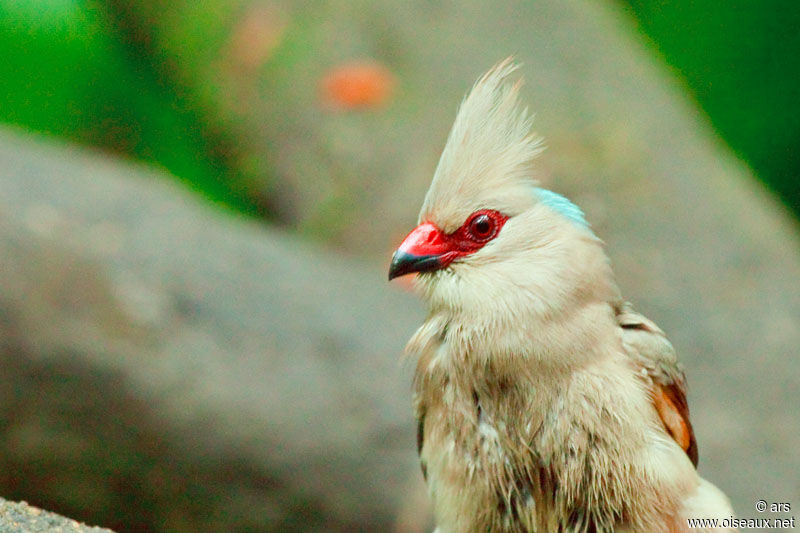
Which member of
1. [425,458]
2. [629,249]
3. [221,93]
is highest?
[221,93]

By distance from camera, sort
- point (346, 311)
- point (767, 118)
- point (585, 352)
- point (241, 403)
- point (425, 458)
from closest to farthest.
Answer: point (585, 352) < point (425, 458) < point (241, 403) < point (346, 311) < point (767, 118)

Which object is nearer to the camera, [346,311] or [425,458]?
[425,458]

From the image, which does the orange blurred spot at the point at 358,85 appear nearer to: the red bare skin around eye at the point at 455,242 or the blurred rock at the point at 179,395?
the blurred rock at the point at 179,395

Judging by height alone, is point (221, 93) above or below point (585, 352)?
above

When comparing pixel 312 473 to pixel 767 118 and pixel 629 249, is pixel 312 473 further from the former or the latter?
pixel 767 118

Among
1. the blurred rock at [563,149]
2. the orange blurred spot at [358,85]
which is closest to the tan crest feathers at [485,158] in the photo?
the blurred rock at [563,149]

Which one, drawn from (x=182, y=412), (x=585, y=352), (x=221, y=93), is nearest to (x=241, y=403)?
(x=182, y=412)

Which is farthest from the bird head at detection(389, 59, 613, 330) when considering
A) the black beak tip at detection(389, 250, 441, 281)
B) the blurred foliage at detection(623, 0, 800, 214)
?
the blurred foliage at detection(623, 0, 800, 214)
